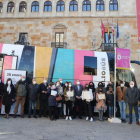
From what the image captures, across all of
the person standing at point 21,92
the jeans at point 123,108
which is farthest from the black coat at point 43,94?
the jeans at point 123,108

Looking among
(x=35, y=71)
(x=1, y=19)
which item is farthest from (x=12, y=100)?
(x=1, y=19)

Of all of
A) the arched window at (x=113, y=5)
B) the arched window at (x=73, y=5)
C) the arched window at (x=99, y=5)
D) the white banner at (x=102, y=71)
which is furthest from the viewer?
the arched window at (x=73, y=5)

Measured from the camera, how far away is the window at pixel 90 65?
27.8ft

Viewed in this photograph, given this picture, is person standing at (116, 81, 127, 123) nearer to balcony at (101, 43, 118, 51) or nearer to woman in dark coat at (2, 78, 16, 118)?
woman in dark coat at (2, 78, 16, 118)

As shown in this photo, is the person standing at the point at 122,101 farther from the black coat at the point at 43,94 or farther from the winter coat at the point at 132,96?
the black coat at the point at 43,94

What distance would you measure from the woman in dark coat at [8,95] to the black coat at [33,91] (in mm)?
801

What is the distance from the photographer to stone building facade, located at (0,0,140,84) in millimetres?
19875

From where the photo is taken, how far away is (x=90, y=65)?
8.55 m

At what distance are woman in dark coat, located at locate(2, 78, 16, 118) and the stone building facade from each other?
43.8 ft

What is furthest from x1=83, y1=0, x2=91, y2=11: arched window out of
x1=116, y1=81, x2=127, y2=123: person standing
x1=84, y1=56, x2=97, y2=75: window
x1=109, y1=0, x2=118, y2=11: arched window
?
x1=116, y1=81, x2=127, y2=123: person standing

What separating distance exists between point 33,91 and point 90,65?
11.1 feet

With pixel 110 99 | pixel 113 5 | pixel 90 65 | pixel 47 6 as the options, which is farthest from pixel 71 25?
pixel 110 99

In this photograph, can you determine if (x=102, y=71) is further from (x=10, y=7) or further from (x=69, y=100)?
(x=10, y=7)

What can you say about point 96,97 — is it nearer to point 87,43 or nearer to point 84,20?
point 87,43
